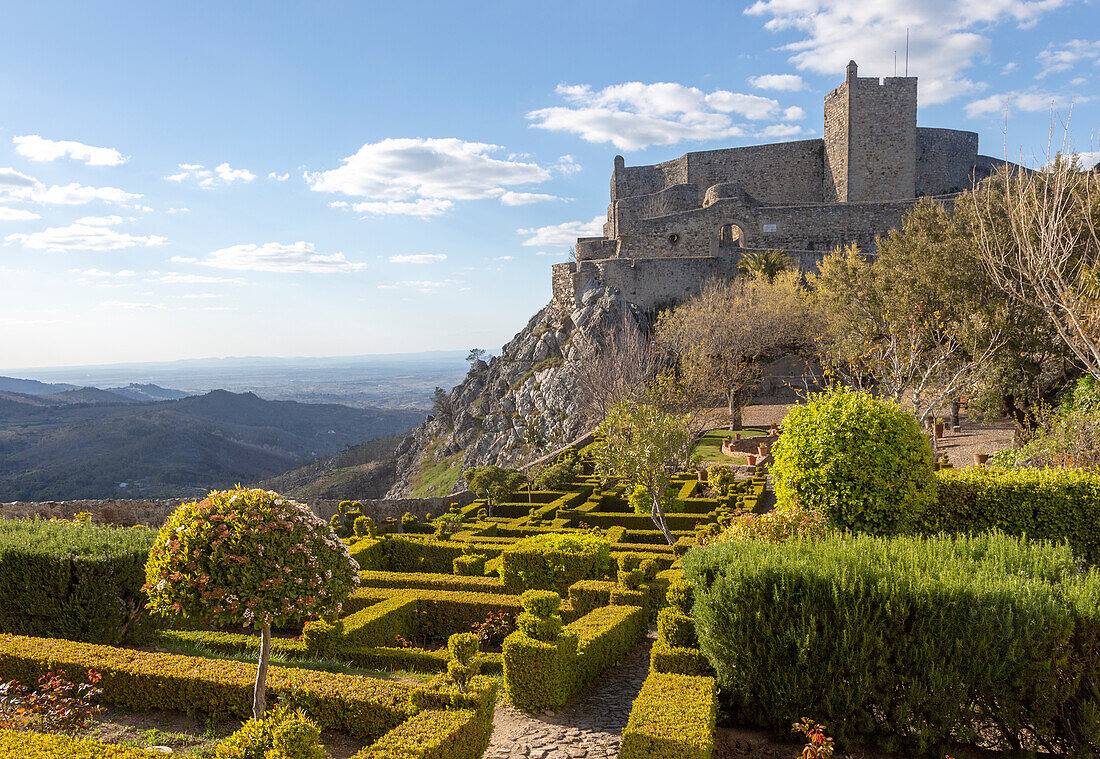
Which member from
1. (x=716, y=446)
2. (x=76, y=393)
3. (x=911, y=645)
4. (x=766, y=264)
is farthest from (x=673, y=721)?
(x=76, y=393)

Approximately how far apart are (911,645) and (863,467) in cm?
341

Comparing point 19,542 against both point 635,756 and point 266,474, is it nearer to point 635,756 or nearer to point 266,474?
point 635,756

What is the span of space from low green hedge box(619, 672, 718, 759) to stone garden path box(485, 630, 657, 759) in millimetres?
507

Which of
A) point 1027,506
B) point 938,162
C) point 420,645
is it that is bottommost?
point 420,645

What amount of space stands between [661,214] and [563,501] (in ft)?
108

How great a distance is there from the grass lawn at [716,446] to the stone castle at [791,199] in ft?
43.3

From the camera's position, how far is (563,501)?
61.3ft

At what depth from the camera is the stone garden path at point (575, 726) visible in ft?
20.3

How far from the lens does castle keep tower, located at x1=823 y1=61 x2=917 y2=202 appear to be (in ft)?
133

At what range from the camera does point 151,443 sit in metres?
78.6

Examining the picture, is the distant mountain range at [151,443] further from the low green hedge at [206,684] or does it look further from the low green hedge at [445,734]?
the low green hedge at [445,734]

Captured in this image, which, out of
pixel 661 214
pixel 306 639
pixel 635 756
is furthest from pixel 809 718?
pixel 661 214

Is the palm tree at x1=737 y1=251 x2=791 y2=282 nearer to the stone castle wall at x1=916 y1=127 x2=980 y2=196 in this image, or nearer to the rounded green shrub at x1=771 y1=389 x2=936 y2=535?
the stone castle wall at x1=916 y1=127 x2=980 y2=196

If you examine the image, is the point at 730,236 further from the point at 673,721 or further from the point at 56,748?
the point at 56,748
